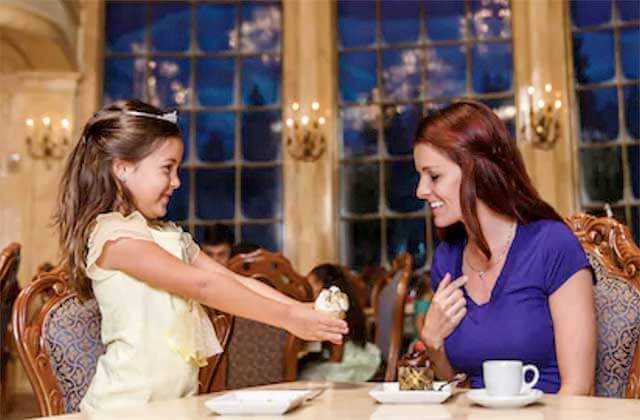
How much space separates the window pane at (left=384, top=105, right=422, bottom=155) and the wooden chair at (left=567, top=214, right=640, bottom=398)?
469 centimetres

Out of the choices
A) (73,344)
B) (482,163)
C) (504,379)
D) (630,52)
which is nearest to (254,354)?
(73,344)

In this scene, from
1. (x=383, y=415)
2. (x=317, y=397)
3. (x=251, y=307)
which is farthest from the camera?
(x=251, y=307)

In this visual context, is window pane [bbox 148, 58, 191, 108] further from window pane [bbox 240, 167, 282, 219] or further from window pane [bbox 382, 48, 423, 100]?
window pane [bbox 382, 48, 423, 100]

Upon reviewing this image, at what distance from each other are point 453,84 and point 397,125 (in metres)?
0.55

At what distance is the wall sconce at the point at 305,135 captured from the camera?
6.38m

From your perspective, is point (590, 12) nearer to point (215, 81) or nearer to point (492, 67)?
point (492, 67)

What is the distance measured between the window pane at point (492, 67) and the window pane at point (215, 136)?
6.40ft

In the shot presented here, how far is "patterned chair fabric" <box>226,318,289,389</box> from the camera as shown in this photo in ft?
9.25

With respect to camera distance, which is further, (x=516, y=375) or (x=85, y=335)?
(x=85, y=335)

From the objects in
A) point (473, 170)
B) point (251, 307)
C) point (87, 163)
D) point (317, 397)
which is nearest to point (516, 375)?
point (317, 397)

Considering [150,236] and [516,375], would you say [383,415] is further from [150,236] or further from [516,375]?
[150,236]

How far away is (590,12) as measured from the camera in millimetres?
6383

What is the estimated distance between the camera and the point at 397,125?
21.6ft

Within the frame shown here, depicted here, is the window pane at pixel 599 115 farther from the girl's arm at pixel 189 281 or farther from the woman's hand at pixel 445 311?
the girl's arm at pixel 189 281
